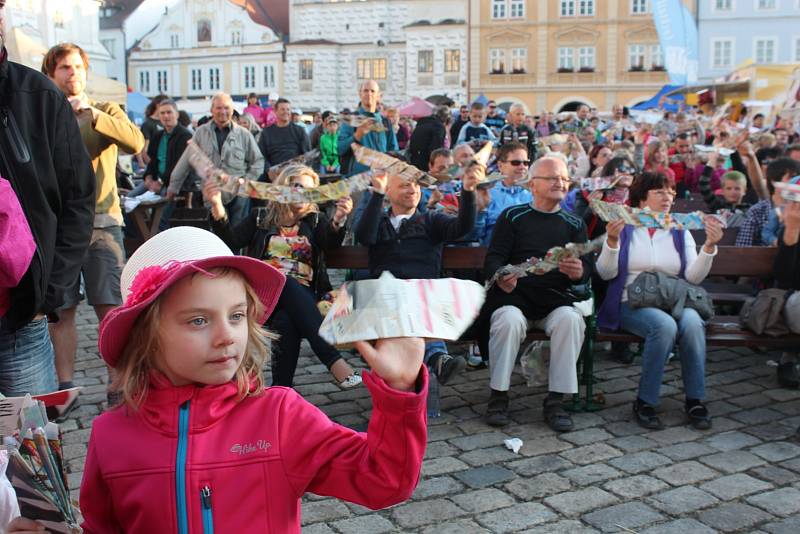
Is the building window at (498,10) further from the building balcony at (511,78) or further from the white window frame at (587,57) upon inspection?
the white window frame at (587,57)

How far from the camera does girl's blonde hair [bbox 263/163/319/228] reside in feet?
19.2

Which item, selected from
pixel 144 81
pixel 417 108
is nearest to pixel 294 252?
pixel 417 108

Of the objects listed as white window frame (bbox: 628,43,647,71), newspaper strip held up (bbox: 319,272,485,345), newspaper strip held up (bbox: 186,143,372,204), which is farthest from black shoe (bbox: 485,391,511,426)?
white window frame (bbox: 628,43,647,71)

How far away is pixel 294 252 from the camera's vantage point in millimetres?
5848

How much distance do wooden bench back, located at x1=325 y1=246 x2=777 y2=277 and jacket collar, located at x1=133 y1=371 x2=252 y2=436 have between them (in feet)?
13.8

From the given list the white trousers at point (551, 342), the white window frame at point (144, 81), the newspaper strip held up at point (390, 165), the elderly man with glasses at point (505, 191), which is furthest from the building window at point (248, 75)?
the white trousers at point (551, 342)

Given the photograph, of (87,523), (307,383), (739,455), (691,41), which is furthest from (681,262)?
(691,41)

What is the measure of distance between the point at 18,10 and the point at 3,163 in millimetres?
52352

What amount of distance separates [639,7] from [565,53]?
18.3ft

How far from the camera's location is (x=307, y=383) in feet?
20.6

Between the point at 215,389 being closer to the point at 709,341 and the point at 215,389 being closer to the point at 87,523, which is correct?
the point at 87,523

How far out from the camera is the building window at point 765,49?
54.9m

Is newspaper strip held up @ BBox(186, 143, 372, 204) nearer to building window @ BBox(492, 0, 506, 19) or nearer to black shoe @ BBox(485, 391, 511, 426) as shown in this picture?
black shoe @ BBox(485, 391, 511, 426)

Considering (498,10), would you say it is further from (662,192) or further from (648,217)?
(648,217)
